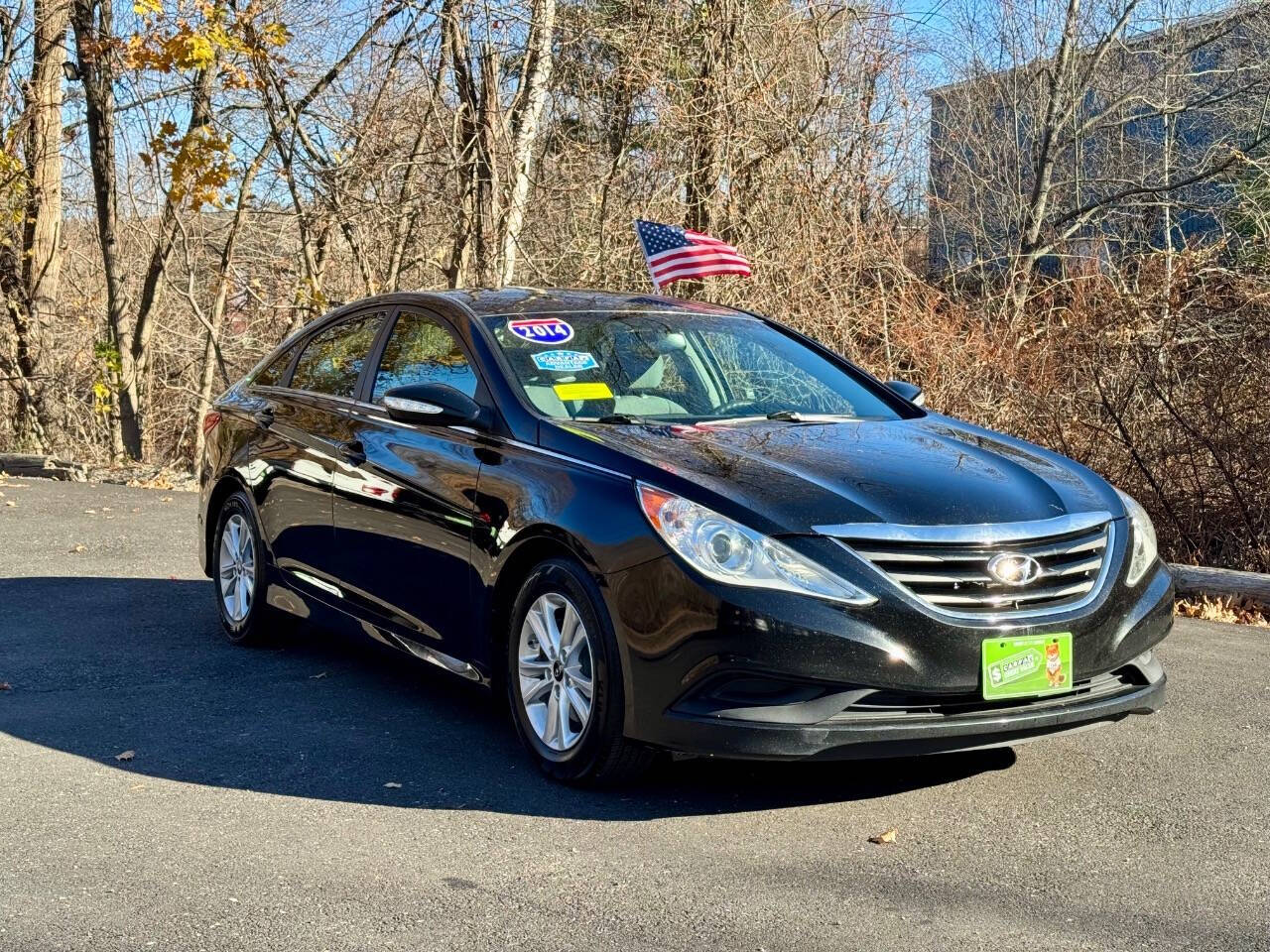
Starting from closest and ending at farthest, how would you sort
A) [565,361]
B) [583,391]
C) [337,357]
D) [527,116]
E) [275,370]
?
[583,391], [565,361], [337,357], [275,370], [527,116]

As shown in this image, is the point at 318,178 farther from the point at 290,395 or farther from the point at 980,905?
the point at 980,905

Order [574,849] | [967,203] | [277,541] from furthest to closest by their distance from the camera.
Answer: [967,203] → [277,541] → [574,849]

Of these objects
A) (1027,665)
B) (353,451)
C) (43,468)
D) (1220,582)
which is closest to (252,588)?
(353,451)

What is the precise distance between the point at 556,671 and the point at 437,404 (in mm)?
1145

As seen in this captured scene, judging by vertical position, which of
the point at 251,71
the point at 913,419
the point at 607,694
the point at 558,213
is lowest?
the point at 607,694

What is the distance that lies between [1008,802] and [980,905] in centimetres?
98

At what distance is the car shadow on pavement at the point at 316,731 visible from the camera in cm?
494

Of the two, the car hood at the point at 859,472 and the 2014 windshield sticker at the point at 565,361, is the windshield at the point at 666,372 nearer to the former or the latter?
the 2014 windshield sticker at the point at 565,361

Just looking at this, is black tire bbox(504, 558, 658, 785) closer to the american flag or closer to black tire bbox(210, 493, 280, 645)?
black tire bbox(210, 493, 280, 645)

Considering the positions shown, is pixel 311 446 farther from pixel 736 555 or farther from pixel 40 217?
pixel 40 217

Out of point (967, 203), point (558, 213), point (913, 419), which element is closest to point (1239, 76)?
point (967, 203)

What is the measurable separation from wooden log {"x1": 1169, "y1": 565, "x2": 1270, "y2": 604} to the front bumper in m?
4.75

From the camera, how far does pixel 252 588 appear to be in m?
7.19

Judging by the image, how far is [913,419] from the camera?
607cm
